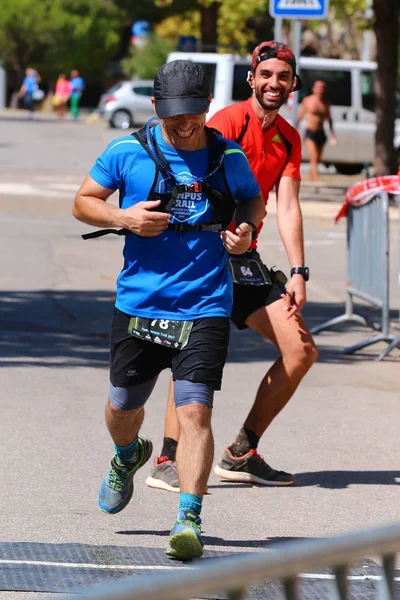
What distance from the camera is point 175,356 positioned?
16.3 ft

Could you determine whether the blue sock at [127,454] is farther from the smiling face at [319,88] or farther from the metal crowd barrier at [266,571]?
the smiling face at [319,88]

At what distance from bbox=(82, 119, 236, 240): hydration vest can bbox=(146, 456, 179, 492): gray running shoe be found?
4.53 ft

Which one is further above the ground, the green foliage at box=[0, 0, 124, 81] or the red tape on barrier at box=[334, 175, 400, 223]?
the green foliage at box=[0, 0, 124, 81]

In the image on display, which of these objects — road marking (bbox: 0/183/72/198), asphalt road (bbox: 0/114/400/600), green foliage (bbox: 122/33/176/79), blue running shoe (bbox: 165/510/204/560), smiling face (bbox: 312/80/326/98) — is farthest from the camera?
green foliage (bbox: 122/33/176/79)

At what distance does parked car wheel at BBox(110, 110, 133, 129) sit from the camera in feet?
152

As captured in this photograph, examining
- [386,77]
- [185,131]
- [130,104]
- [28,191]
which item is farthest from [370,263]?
[130,104]

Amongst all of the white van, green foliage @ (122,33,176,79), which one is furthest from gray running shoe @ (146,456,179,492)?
green foliage @ (122,33,176,79)

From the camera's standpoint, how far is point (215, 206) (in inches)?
195

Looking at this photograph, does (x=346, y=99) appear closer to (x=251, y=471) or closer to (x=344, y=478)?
(x=344, y=478)

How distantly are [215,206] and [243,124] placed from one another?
1.08m

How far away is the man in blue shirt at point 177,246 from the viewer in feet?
15.7

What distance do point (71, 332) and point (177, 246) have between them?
5579 mm

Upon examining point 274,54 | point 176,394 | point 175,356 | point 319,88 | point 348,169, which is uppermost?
point 274,54

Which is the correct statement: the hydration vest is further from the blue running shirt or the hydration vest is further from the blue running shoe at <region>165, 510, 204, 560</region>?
the blue running shoe at <region>165, 510, 204, 560</region>
